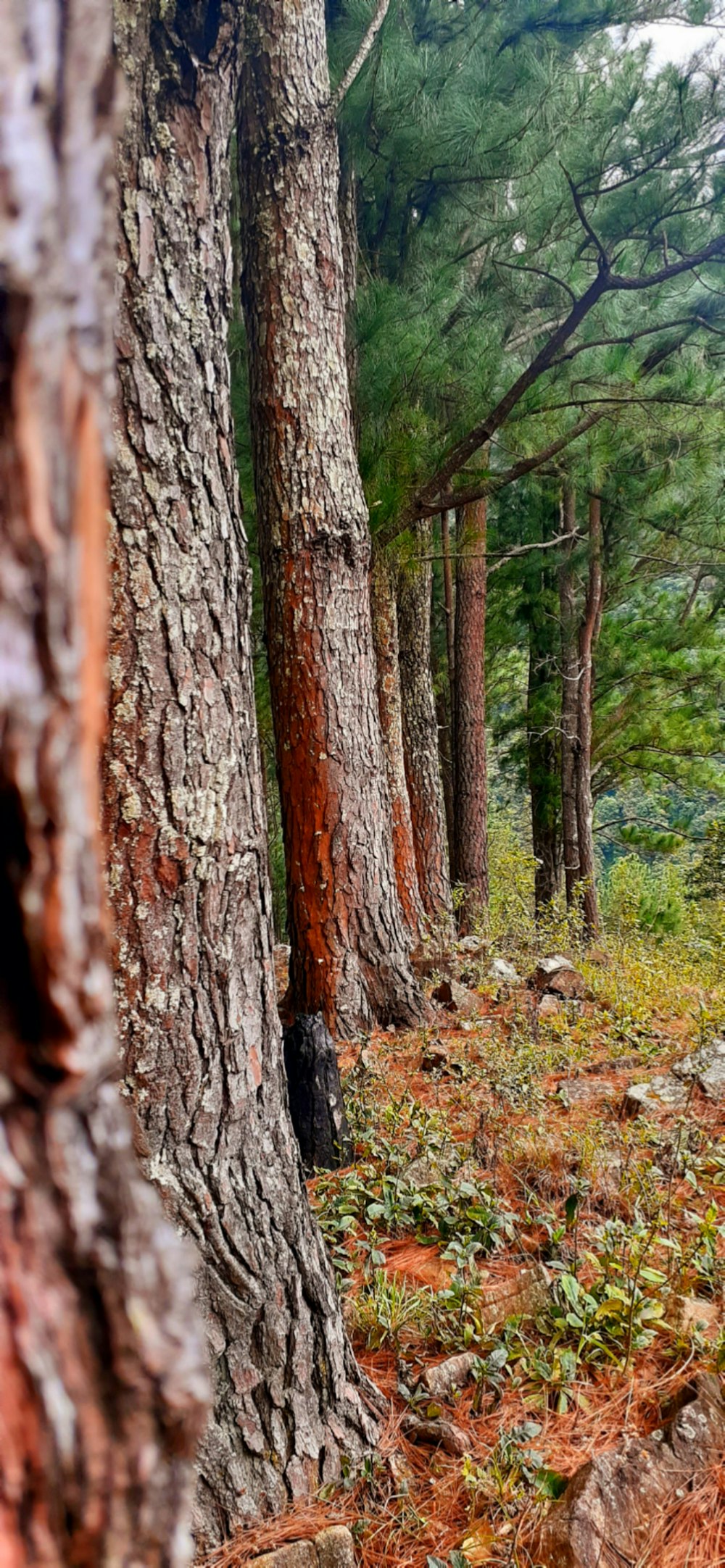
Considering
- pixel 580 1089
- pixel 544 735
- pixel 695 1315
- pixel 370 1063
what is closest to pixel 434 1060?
pixel 370 1063

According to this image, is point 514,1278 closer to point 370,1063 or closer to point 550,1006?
point 370,1063

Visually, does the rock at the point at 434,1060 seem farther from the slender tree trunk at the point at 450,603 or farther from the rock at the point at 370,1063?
the slender tree trunk at the point at 450,603

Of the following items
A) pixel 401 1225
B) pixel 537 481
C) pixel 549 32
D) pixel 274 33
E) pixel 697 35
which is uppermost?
pixel 549 32

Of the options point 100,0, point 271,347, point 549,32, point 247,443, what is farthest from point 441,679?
point 100,0

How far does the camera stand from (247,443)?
582 cm

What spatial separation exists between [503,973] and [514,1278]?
286 centimetres

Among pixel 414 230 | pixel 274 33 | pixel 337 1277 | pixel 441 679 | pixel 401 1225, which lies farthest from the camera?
pixel 441 679

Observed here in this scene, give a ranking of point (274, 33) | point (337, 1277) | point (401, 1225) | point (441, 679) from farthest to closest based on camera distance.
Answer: point (441, 679) < point (274, 33) < point (401, 1225) < point (337, 1277)

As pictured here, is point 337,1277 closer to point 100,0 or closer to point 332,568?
point 100,0

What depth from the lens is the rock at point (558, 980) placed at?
14.5ft

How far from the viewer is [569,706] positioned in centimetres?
885

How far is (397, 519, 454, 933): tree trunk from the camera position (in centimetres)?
632

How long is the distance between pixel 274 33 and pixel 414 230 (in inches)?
85.0

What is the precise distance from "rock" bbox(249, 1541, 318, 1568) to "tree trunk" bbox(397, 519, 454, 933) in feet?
16.1
